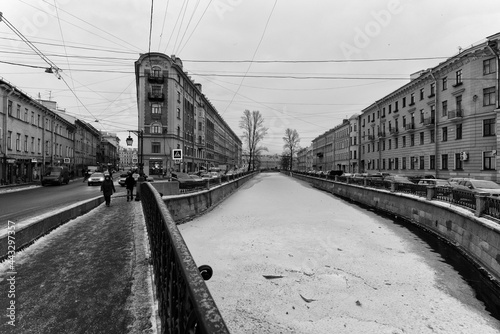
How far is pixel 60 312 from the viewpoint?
3.23m

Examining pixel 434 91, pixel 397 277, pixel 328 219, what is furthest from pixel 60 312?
pixel 434 91

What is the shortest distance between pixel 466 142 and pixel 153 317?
3486cm

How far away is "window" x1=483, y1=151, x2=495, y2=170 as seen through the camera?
25766 millimetres

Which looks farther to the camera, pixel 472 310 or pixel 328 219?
pixel 328 219

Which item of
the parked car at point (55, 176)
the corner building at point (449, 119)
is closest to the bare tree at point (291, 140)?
the corner building at point (449, 119)

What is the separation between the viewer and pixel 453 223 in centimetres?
1037

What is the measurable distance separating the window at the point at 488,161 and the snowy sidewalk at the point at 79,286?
3173cm

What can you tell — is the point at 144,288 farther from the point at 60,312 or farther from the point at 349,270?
the point at 349,270

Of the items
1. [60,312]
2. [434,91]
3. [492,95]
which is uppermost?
[434,91]

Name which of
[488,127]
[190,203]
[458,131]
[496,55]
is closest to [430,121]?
[458,131]

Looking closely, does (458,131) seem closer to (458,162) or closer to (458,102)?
(458,102)

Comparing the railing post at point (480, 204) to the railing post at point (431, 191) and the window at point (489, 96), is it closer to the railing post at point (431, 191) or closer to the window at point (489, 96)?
the railing post at point (431, 191)

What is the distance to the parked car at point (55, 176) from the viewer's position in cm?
2761

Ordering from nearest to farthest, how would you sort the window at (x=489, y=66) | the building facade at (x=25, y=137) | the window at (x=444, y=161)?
the window at (x=489, y=66)
the building facade at (x=25, y=137)
the window at (x=444, y=161)
